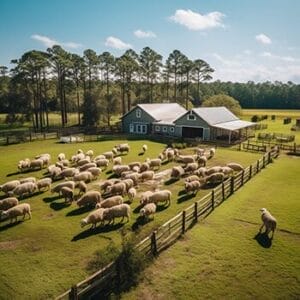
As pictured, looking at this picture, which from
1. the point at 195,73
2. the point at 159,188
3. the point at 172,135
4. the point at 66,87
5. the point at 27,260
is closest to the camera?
the point at 27,260

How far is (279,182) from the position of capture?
19.4 m

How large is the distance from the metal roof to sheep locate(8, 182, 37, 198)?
24564 mm

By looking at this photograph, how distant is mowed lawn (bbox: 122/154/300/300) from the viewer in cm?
884

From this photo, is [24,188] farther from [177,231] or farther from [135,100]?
[135,100]

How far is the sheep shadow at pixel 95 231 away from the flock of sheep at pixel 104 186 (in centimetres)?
32

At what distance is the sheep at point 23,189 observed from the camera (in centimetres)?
1662

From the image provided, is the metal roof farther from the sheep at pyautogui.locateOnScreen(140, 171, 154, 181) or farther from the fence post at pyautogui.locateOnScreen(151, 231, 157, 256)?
the fence post at pyautogui.locateOnScreen(151, 231, 157, 256)

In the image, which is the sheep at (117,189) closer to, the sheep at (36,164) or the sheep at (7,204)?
the sheep at (7,204)

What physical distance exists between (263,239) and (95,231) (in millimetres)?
6958

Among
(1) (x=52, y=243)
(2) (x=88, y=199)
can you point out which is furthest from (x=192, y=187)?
(1) (x=52, y=243)

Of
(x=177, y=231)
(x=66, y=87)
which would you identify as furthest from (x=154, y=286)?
(x=66, y=87)

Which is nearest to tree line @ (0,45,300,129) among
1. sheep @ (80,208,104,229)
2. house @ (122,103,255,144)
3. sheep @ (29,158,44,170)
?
house @ (122,103,255,144)

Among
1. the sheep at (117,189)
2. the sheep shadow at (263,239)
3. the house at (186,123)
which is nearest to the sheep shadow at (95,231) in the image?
the sheep at (117,189)

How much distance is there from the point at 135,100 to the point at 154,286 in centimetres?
5771
